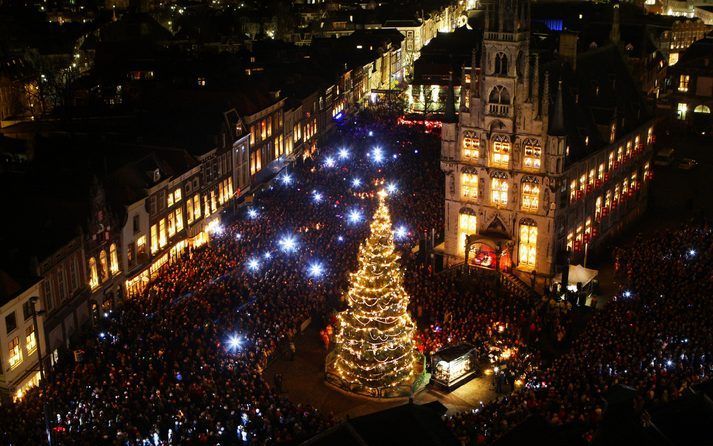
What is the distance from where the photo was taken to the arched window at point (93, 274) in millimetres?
54656

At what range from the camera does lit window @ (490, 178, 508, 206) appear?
6147 centimetres

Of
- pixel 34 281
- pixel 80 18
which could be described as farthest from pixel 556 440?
pixel 80 18

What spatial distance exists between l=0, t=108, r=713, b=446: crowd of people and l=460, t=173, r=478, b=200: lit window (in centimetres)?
563

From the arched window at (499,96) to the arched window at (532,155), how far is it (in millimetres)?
3065

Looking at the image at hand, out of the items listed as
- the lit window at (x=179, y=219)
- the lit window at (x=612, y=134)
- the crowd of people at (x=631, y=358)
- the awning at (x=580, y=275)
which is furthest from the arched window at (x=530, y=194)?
the lit window at (x=179, y=219)

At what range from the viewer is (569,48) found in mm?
68312

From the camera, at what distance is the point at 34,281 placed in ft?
156

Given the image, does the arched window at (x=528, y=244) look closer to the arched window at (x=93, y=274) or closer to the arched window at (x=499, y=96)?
the arched window at (x=499, y=96)

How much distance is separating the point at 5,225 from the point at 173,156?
1728cm

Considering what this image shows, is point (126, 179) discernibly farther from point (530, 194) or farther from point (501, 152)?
point (530, 194)

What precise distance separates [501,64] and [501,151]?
233 inches

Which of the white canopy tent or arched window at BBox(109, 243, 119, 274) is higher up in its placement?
arched window at BBox(109, 243, 119, 274)

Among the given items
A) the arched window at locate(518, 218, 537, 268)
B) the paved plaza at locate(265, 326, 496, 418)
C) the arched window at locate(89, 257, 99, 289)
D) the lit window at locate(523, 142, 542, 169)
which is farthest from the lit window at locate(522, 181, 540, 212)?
the arched window at locate(89, 257, 99, 289)

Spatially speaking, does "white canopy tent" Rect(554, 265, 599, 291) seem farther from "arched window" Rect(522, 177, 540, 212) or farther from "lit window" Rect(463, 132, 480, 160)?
"lit window" Rect(463, 132, 480, 160)
